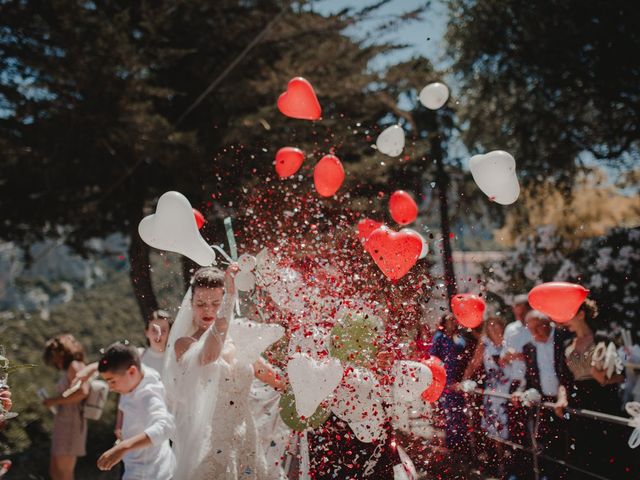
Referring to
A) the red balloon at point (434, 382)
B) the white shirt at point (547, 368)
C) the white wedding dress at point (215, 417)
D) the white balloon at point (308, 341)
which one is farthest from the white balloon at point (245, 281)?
the white shirt at point (547, 368)

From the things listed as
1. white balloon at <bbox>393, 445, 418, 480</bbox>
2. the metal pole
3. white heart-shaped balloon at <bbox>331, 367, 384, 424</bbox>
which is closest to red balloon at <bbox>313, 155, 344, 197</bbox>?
white heart-shaped balloon at <bbox>331, 367, 384, 424</bbox>

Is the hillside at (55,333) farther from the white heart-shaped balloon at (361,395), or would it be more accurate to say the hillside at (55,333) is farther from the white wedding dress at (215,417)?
the white heart-shaped balloon at (361,395)

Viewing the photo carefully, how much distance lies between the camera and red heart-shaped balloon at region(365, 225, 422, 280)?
2.90 metres

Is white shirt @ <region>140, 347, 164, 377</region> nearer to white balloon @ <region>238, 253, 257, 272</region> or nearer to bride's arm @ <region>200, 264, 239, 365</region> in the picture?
bride's arm @ <region>200, 264, 239, 365</region>

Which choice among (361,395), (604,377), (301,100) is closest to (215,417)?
(361,395)

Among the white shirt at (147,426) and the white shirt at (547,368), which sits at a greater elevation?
the white shirt at (147,426)

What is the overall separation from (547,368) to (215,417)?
3146 millimetres

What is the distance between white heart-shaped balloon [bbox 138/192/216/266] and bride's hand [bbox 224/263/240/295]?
263 mm

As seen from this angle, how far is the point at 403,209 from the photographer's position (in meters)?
4.22

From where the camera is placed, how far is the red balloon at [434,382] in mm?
2963

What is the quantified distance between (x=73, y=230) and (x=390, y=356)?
6.55 metres

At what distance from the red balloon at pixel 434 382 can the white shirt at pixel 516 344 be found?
204 centimetres

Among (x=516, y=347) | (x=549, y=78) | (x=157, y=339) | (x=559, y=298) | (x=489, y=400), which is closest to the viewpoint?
(x=559, y=298)

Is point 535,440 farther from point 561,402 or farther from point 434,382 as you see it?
point 434,382
